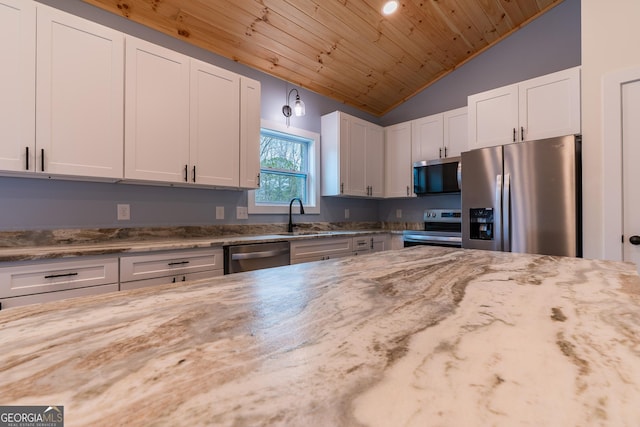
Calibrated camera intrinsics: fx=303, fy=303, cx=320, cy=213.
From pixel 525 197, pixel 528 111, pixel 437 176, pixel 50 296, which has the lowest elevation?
pixel 50 296

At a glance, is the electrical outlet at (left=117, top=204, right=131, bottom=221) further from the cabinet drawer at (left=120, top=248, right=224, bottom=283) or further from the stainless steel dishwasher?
the stainless steel dishwasher

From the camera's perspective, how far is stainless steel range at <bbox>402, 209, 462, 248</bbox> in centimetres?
318

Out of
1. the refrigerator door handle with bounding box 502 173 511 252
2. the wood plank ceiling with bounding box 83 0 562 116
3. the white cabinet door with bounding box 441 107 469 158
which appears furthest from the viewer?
the white cabinet door with bounding box 441 107 469 158

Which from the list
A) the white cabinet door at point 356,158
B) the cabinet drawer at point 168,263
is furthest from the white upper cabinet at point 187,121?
the white cabinet door at point 356,158

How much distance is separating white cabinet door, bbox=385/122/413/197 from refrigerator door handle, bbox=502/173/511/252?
1322 millimetres

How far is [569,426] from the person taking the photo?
11.5 inches

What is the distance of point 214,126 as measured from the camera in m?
2.42

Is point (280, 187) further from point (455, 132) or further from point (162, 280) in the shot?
point (455, 132)

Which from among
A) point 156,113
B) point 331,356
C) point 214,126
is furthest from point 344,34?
point 331,356

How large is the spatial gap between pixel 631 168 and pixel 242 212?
9.93 feet

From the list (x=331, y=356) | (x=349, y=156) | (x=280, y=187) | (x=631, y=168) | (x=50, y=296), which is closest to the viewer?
(x=331, y=356)

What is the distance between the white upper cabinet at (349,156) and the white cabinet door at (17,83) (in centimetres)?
261

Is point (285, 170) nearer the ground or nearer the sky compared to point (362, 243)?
nearer the sky

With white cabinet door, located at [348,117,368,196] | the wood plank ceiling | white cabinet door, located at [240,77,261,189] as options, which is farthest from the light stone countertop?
the wood plank ceiling
